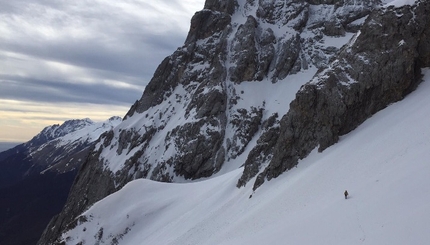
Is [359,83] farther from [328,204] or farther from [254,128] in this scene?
[254,128]

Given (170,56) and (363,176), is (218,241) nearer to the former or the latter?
(363,176)

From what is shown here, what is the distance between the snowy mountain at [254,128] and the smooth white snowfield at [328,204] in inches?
6.8

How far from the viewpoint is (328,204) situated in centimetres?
1689

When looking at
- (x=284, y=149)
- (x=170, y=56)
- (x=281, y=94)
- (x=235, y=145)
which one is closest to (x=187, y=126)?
(x=235, y=145)

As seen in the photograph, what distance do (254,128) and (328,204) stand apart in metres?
51.7

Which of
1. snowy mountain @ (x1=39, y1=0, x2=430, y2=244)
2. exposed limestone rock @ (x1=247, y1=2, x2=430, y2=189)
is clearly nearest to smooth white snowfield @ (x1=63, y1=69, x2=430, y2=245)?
snowy mountain @ (x1=39, y1=0, x2=430, y2=244)

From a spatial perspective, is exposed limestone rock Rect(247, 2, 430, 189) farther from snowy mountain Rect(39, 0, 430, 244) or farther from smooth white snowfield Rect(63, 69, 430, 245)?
smooth white snowfield Rect(63, 69, 430, 245)

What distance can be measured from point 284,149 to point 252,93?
148 ft

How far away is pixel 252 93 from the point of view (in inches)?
2958

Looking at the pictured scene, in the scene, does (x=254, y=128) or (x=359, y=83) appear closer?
(x=359, y=83)

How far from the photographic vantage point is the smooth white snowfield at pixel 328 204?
12742mm

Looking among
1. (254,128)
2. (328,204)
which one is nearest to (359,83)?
(328,204)

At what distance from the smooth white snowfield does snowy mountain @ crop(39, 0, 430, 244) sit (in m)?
0.17

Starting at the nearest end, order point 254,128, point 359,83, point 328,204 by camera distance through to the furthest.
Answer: point 328,204 < point 359,83 < point 254,128
